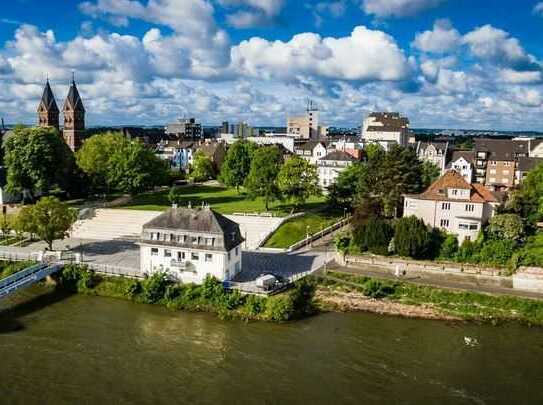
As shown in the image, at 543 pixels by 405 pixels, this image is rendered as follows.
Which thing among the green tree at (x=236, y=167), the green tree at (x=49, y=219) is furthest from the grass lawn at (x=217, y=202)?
the green tree at (x=49, y=219)

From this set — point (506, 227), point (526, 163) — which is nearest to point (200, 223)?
point (506, 227)

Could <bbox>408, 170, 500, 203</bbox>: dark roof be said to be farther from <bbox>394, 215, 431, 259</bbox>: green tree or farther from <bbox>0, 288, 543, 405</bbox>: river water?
<bbox>0, 288, 543, 405</bbox>: river water

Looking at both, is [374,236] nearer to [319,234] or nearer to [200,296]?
[319,234]

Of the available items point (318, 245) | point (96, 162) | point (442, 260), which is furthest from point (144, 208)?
point (442, 260)

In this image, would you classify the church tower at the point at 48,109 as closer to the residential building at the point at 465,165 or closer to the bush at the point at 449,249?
the residential building at the point at 465,165

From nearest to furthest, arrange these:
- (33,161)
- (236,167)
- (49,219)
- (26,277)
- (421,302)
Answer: (421,302) < (26,277) < (49,219) < (33,161) < (236,167)

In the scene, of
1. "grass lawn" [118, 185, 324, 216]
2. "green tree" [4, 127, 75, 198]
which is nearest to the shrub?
"grass lawn" [118, 185, 324, 216]
